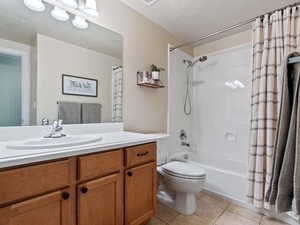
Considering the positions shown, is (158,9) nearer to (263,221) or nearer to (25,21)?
(25,21)

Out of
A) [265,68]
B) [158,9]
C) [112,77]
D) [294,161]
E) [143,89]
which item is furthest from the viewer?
[143,89]

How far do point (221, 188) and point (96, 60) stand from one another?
2.15 meters

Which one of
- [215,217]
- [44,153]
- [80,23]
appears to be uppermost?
[80,23]

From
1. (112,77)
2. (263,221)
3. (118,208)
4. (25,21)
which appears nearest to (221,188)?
(263,221)

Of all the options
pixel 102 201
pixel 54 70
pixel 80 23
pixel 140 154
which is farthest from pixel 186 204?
pixel 80 23

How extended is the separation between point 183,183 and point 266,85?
122 centimetres

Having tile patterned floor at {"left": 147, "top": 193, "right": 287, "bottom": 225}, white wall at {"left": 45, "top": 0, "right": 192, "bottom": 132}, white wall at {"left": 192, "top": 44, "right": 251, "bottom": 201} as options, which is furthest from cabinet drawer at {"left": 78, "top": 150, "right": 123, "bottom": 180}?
white wall at {"left": 192, "top": 44, "right": 251, "bottom": 201}

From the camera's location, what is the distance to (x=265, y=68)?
146 cm

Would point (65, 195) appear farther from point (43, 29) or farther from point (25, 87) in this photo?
point (43, 29)

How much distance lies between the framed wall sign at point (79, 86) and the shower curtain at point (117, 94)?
19 centimetres

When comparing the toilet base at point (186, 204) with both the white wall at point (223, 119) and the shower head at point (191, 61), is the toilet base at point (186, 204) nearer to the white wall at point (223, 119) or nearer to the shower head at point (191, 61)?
the white wall at point (223, 119)

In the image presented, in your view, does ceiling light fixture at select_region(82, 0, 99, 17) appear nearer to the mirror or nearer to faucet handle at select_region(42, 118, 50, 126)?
the mirror

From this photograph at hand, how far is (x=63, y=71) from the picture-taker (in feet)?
4.36

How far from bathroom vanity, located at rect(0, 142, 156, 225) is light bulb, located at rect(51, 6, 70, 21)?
1183mm
